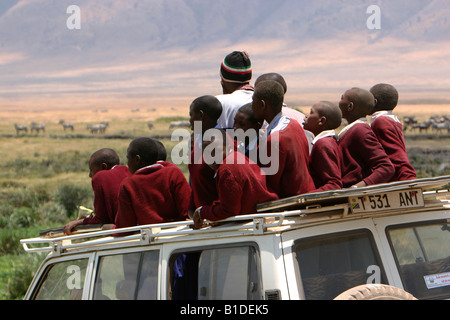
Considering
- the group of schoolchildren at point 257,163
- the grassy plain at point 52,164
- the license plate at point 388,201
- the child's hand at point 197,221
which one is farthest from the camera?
the grassy plain at point 52,164

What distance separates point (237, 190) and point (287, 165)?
0.51 meters

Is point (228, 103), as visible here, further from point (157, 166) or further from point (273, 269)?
point (273, 269)

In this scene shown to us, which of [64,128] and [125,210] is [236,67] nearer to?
[125,210]

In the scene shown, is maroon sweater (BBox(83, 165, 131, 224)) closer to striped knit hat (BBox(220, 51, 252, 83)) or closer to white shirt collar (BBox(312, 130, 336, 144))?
striped knit hat (BBox(220, 51, 252, 83))

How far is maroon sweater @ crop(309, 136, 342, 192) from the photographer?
569 cm

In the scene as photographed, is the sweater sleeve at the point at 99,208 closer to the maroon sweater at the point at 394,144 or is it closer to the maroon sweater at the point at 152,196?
the maroon sweater at the point at 152,196

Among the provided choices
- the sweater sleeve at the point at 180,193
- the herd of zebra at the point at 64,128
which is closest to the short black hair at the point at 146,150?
the sweater sleeve at the point at 180,193

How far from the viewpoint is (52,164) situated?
6962cm

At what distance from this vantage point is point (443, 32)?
168875 millimetres

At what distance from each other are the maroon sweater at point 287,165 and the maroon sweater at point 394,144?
1046 millimetres

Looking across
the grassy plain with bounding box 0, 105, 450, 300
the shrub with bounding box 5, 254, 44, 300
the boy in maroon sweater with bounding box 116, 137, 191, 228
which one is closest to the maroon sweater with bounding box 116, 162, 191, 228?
the boy in maroon sweater with bounding box 116, 137, 191, 228

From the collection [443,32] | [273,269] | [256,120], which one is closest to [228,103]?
[256,120]

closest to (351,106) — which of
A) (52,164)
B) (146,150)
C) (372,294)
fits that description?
(146,150)

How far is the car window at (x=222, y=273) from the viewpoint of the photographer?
4.78 meters
